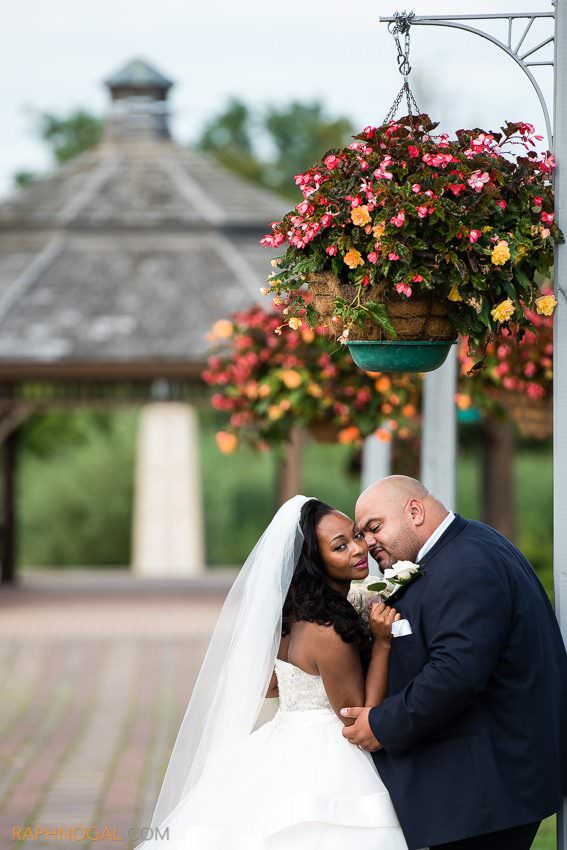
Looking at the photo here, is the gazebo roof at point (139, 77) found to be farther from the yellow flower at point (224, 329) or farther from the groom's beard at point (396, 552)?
the groom's beard at point (396, 552)

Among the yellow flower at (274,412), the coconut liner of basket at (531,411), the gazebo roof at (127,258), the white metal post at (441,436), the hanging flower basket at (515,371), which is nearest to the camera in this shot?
the white metal post at (441,436)

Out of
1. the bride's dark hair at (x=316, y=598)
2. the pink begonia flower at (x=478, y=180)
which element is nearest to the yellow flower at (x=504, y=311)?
the pink begonia flower at (x=478, y=180)

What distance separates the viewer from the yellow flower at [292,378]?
6953mm

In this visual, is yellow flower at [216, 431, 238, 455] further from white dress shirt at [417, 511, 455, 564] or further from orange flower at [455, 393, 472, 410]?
white dress shirt at [417, 511, 455, 564]

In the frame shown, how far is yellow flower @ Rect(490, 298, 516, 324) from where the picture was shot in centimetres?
372

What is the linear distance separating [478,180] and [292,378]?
3.34 metres

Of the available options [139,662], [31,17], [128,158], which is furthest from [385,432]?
[31,17]

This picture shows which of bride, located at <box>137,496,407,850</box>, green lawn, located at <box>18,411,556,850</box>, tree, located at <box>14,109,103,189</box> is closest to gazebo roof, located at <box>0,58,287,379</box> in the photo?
green lawn, located at <box>18,411,556,850</box>

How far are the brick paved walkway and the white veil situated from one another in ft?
6.24

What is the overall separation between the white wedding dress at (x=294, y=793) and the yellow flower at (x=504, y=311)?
49.7 inches

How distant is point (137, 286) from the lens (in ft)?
49.6

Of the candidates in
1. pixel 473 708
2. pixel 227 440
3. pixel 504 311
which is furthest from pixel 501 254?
pixel 227 440

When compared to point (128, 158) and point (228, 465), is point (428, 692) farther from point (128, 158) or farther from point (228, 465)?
point (228, 465)

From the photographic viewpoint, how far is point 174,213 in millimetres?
15984
